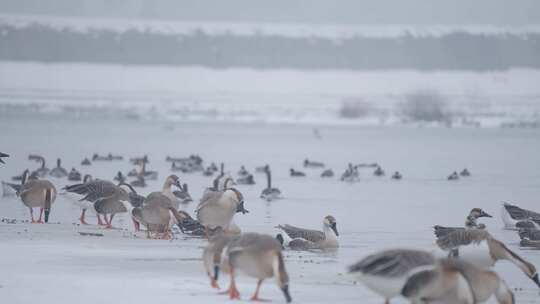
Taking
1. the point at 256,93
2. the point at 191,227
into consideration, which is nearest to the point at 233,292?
the point at 191,227

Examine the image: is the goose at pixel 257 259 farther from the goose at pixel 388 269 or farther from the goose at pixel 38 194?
the goose at pixel 38 194

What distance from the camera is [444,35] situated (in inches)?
4776

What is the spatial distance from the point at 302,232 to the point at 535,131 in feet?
133

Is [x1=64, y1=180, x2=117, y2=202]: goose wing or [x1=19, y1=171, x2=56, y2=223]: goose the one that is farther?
[x1=19, y1=171, x2=56, y2=223]: goose

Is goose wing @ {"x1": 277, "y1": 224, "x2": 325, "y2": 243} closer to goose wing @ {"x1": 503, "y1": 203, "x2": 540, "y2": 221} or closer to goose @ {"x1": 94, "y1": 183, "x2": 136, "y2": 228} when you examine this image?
goose @ {"x1": 94, "y1": 183, "x2": 136, "y2": 228}

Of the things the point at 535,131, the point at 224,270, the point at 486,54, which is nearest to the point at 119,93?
the point at 535,131

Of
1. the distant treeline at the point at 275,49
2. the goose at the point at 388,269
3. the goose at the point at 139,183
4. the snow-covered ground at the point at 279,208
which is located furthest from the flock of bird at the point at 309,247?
the distant treeline at the point at 275,49

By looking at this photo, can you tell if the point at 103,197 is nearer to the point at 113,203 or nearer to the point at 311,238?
the point at 113,203

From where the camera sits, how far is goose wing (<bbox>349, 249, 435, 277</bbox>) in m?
7.46

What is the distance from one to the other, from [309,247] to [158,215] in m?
1.62

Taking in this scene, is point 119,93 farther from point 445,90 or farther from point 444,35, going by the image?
point 444,35

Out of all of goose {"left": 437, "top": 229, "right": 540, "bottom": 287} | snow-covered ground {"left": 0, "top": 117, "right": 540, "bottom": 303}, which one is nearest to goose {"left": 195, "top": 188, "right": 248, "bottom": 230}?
snow-covered ground {"left": 0, "top": 117, "right": 540, "bottom": 303}

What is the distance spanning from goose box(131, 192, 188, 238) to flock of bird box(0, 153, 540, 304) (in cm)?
1

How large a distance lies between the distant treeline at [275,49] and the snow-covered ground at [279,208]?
213ft
